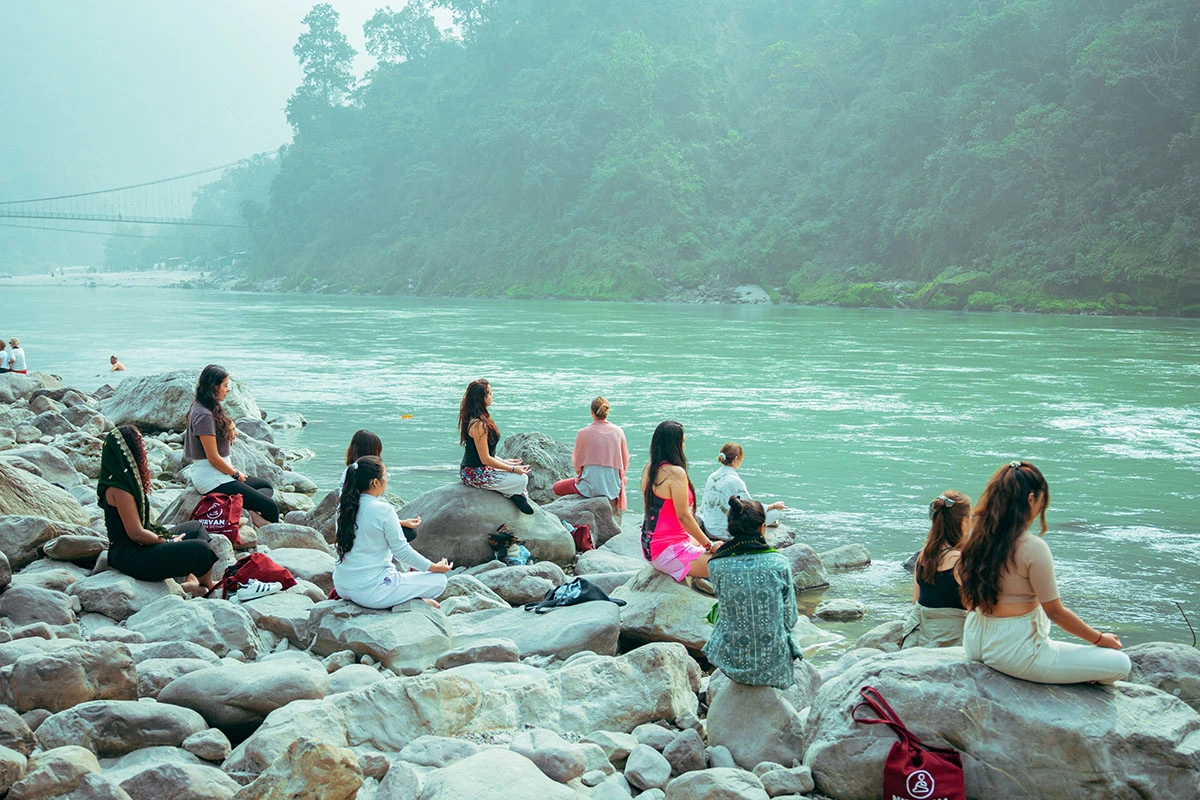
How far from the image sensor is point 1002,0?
191 ft

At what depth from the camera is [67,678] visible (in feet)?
14.7

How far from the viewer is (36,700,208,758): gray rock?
13.6 feet

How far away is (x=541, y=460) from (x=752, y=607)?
266 inches

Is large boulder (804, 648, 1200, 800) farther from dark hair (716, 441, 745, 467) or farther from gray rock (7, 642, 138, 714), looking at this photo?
dark hair (716, 441, 745, 467)

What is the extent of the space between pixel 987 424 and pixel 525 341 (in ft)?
65.7

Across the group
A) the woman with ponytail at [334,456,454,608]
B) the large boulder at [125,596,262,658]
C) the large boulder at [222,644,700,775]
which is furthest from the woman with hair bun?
the large boulder at [125,596,262,658]

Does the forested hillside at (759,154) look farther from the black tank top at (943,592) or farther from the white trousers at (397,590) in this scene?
the white trousers at (397,590)

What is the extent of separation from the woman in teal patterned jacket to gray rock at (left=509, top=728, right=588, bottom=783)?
87 centimetres

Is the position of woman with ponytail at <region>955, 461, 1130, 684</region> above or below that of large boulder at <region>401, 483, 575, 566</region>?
above

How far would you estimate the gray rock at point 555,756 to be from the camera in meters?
4.19

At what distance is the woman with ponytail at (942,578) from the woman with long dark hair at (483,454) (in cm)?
390

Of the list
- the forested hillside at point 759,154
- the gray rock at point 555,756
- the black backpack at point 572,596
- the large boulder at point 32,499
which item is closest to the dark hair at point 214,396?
the large boulder at point 32,499

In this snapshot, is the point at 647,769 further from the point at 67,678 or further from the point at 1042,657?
the point at 67,678

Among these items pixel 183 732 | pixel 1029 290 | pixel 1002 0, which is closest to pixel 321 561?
pixel 183 732
